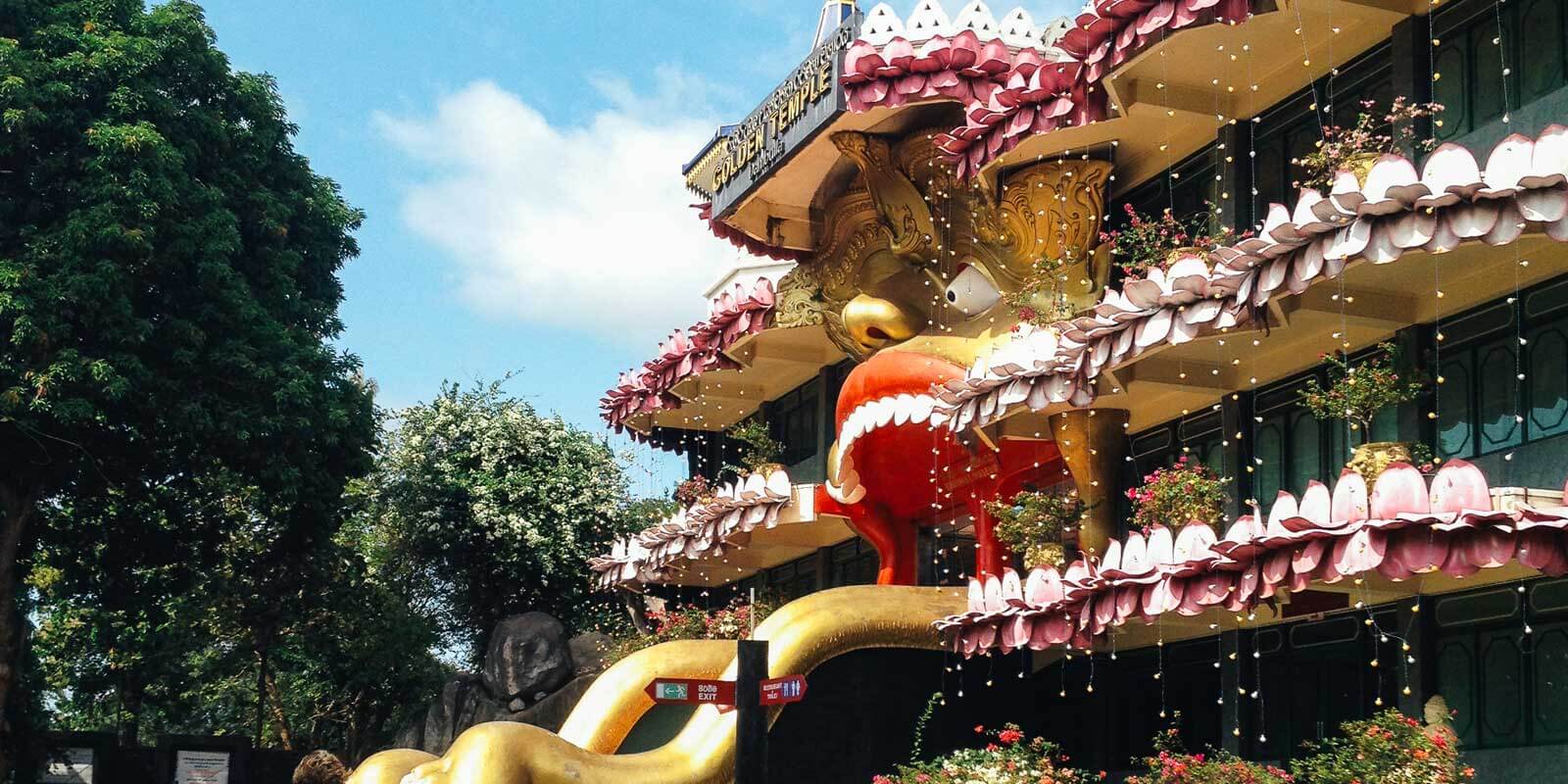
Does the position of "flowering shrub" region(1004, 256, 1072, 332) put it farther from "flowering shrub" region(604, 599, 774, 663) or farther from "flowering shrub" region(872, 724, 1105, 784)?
"flowering shrub" region(604, 599, 774, 663)

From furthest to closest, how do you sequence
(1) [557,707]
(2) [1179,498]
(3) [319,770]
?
(3) [319,770] < (1) [557,707] < (2) [1179,498]

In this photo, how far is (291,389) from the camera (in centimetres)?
2989

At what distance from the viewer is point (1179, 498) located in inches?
691

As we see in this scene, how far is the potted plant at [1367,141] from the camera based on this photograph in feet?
49.2

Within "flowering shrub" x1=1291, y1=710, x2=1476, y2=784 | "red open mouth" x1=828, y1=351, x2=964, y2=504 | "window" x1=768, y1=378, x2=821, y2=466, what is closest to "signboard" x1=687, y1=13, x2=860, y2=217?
"red open mouth" x1=828, y1=351, x2=964, y2=504

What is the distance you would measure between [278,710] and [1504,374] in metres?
31.9

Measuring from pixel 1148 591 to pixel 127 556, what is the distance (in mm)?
22109

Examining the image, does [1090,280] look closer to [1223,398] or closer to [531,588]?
[1223,398]

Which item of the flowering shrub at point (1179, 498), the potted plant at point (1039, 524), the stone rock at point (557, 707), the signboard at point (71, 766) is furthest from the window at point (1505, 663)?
the signboard at point (71, 766)

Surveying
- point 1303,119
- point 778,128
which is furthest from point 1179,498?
point 778,128

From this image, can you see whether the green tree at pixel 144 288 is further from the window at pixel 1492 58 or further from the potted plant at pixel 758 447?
the window at pixel 1492 58

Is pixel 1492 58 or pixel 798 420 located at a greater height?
pixel 1492 58

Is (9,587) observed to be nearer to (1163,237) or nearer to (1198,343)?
(1163,237)

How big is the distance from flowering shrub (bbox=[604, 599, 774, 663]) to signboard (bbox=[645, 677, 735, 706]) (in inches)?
337
